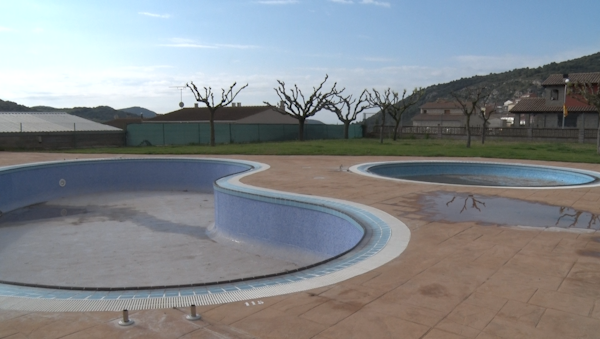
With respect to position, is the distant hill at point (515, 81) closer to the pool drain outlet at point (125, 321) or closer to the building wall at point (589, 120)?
the building wall at point (589, 120)

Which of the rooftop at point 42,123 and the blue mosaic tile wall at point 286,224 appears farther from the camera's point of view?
the rooftop at point 42,123

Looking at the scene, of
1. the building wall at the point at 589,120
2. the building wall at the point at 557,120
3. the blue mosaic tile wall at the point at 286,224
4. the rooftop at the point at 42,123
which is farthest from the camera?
the building wall at the point at 557,120

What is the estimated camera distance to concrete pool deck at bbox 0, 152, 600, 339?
3.49m

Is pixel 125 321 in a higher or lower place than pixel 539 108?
lower

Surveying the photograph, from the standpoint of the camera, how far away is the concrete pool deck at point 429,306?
3492mm

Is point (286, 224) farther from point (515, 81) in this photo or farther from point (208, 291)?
point (515, 81)

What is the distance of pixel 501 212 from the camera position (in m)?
7.95

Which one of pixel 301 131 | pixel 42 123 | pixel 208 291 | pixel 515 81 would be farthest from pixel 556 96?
pixel 515 81

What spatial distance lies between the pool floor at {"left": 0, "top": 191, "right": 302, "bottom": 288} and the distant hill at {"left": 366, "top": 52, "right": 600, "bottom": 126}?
71432mm

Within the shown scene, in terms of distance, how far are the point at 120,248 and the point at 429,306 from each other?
6.97m

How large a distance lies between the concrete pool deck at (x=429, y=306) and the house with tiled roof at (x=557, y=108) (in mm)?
38967

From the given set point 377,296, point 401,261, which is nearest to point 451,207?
point 401,261

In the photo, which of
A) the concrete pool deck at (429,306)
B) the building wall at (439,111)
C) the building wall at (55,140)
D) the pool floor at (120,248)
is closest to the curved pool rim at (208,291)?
the concrete pool deck at (429,306)

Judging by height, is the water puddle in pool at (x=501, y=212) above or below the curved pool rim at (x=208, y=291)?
above
